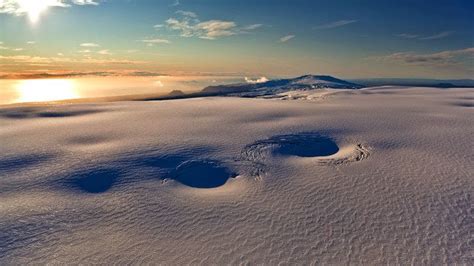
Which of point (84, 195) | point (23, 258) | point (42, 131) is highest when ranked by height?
point (42, 131)

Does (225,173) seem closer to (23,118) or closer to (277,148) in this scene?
(277,148)

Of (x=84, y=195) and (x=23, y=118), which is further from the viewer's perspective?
(x=23, y=118)

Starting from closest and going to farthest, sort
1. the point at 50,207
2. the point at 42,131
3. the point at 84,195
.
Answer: the point at 50,207
the point at 84,195
the point at 42,131

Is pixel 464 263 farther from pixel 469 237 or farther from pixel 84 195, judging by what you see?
pixel 84 195

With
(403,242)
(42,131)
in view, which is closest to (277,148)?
(403,242)

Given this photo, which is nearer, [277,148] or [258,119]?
[277,148]

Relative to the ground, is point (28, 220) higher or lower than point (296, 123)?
lower

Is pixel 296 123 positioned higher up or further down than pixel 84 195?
higher up

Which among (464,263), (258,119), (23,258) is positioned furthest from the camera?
(258,119)

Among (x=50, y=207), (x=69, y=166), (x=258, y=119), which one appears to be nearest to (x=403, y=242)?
(x=50, y=207)
